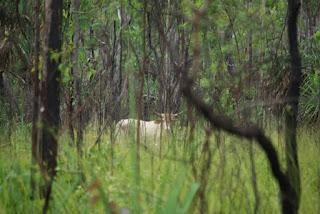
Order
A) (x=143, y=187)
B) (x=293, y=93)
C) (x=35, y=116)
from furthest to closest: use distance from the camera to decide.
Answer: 1. (x=35, y=116)
2. (x=143, y=187)
3. (x=293, y=93)

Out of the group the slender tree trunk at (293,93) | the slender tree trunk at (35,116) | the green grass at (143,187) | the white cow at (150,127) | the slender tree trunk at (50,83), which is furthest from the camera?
the white cow at (150,127)

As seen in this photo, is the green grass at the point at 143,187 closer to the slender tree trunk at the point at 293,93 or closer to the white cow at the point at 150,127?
the slender tree trunk at the point at 293,93

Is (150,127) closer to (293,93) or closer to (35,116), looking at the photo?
(35,116)

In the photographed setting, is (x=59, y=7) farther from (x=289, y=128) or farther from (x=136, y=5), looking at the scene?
(x=136, y=5)

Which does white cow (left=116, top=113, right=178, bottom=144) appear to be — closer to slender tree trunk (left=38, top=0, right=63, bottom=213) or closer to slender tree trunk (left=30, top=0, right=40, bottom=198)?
slender tree trunk (left=38, top=0, right=63, bottom=213)

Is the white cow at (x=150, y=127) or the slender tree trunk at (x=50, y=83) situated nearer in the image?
the slender tree trunk at (x=50, y=83)

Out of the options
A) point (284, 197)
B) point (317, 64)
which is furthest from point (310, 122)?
point (284, 197)

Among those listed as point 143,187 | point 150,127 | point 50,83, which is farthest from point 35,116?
point 150,127

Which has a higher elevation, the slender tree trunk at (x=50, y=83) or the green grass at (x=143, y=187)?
the slender tree trunk at (x=50, y=83)

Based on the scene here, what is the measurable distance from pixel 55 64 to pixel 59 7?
386mm

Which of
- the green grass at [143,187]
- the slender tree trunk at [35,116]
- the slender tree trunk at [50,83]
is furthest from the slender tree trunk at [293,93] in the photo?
the slender tree trunk at [50,83]

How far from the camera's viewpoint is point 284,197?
249 centimetres

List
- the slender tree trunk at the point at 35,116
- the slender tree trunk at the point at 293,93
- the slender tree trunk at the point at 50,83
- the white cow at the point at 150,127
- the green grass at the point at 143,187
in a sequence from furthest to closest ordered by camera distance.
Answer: the white cow at the point at 150,127 → the slender tree trunk at the point at 50,83 → the slender tree trunk at the point at 35,116 → the slender tree trunk at the point at 293,93 → the green grass at the point at 143,187

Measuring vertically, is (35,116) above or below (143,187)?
above
